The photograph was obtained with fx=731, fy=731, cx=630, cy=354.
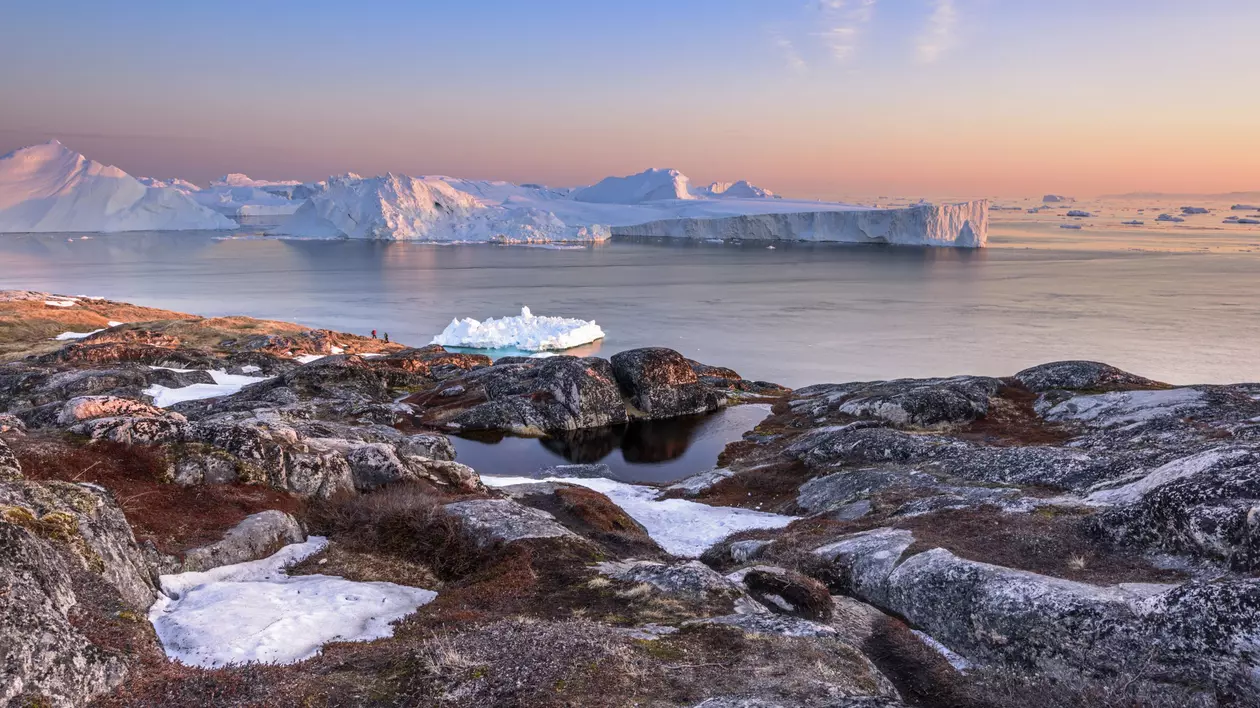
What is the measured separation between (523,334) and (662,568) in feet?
210

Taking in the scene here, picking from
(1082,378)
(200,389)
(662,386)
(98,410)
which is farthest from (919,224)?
(98,410)

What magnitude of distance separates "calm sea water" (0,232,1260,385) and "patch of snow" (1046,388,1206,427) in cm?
2448

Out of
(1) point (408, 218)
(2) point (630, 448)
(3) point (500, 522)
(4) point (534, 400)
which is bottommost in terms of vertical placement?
(2) point (630, 448)

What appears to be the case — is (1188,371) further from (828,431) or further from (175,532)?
(175,532)

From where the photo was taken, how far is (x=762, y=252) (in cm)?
17788

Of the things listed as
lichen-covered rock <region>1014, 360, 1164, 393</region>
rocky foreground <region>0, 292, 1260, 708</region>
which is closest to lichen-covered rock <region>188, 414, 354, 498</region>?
rocky foreground <region>0, 292, 1260, 708</region>

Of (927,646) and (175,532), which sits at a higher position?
(175,532)

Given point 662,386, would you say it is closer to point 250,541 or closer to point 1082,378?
point 1082,378

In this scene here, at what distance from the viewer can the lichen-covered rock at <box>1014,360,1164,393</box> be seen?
38.8 metres

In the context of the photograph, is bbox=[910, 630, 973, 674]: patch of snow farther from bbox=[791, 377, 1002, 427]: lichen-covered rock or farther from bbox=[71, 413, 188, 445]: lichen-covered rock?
bbox=[791, 377, 1002, 427]: lichen-covered rock

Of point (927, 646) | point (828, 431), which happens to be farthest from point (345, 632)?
point (828, 431)

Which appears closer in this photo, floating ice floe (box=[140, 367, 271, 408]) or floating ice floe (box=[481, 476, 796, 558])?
floating ice floe (box=[481, 476, 796, 558])

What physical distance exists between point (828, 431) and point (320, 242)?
18665cm

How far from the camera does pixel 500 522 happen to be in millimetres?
16984
